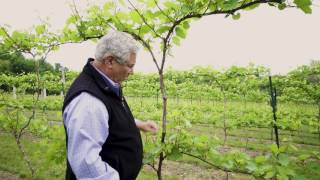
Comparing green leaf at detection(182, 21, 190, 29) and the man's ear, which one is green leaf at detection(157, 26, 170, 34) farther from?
the man's ear

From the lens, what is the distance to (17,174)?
6262 millimetres

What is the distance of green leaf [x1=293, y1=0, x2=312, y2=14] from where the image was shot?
5.57 ft

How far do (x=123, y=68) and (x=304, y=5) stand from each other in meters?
1.06

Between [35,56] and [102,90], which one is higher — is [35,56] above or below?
above

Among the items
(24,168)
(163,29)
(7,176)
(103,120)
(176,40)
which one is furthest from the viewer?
(24,168)

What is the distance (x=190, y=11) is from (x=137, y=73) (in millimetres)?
14057

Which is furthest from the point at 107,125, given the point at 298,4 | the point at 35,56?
the point at 35,56

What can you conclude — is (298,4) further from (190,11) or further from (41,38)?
(41,38)

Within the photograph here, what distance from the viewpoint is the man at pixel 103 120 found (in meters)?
1.54

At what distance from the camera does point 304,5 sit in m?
1.72

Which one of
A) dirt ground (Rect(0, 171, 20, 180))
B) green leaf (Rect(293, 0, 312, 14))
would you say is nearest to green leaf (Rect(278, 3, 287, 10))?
green leaf (Rect(293, 0, 312, 14))

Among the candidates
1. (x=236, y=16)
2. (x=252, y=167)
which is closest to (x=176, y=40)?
(x=236, y=16)

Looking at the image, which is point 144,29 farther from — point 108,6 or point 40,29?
point 40,29

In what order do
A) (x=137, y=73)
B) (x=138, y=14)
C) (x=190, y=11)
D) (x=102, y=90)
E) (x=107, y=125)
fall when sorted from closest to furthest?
(x=107, y=125), (x=102, y=90), (x=190, y=11), (x=138, y=14), (x=137, y=73)
